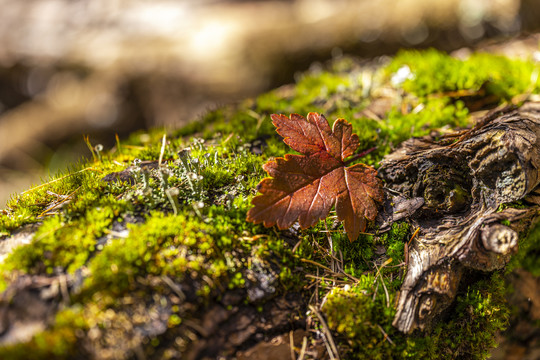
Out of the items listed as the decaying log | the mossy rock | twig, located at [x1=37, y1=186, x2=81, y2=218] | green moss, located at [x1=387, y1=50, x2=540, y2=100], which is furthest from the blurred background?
the decaying log

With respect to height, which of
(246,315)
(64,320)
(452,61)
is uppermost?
(452,61)

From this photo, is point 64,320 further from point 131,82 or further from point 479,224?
point 131,82

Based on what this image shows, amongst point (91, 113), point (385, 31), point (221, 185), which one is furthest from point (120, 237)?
point (385, 31)

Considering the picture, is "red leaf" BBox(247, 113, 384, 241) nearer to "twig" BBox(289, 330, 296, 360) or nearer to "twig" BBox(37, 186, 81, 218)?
"twig" BBox(289, 330, 296, 360)

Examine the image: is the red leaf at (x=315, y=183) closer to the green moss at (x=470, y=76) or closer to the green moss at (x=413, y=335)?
the green moss at (x=413, y=335)

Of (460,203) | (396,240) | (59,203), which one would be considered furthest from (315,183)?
(59,203)

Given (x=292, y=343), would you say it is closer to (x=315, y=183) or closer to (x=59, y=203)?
(x=315, y=183)

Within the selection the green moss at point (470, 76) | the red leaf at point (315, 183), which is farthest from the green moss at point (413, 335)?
the green moss at point (470, 76)
